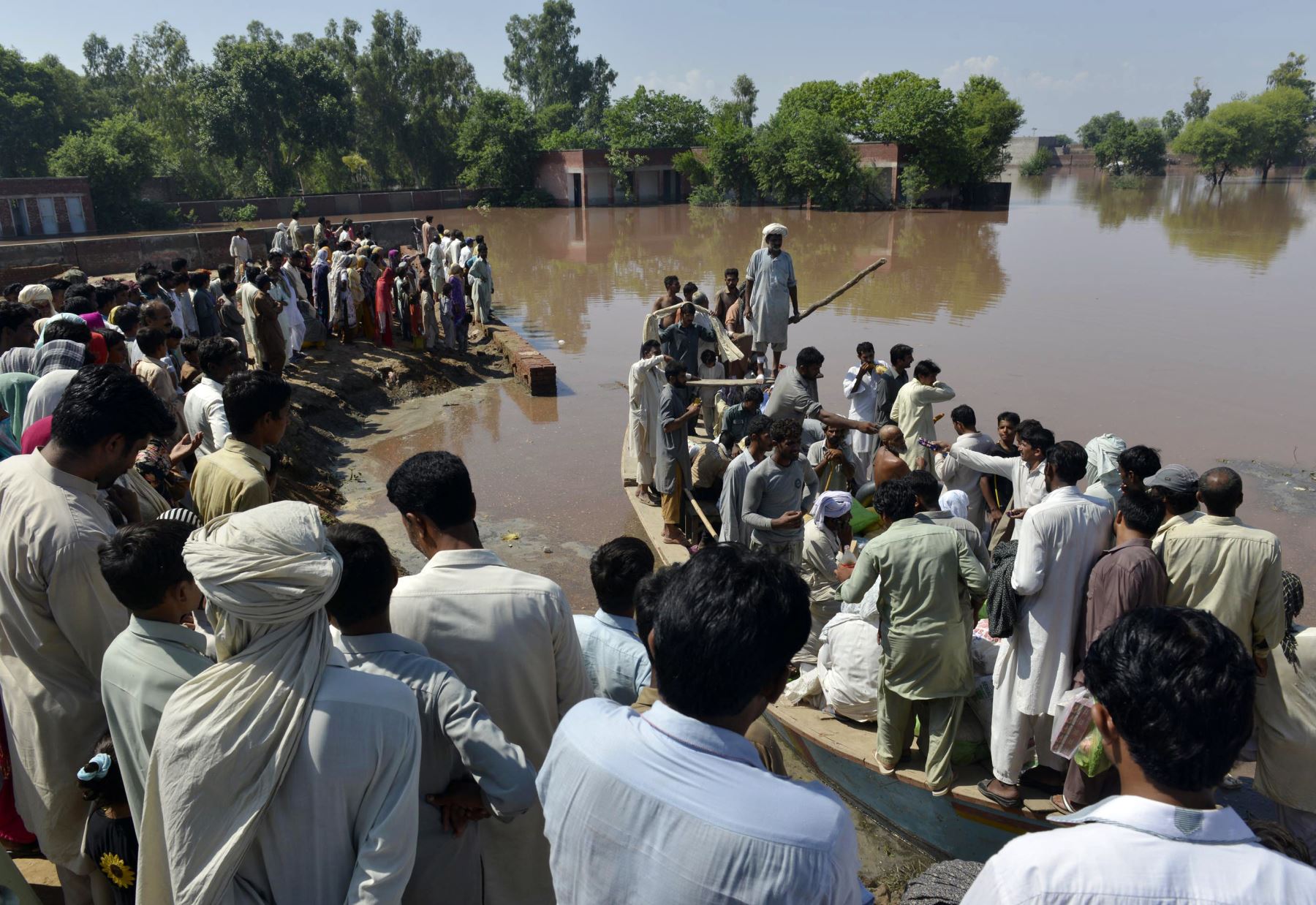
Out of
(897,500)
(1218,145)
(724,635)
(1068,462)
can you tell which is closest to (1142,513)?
(1068,462)

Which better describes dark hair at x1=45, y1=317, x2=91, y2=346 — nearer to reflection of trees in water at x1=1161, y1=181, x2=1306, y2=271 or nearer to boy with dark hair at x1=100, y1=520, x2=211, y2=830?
boy with dark hair at x1=100, y1=520, x2=211, y2=830

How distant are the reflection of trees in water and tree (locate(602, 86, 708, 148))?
2530cm

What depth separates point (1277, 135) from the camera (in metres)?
67.1

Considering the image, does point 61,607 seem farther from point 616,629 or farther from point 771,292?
point 771,292

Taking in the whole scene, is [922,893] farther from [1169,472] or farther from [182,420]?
[182,420]

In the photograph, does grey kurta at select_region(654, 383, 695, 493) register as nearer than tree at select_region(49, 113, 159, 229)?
Yes

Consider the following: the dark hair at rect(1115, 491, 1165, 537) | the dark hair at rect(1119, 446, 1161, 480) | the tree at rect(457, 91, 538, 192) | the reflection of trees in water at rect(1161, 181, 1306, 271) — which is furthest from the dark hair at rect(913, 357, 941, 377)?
the tree at rect(457, 91, 538, 192)

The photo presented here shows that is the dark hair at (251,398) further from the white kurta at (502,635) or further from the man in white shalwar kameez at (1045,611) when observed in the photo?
the man in white shalwar kameez at (1045,611)

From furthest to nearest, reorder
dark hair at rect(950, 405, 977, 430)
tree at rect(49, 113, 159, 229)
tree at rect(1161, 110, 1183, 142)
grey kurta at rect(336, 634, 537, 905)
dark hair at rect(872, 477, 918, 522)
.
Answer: tree at rect(1161, 110, 1183, 142), tree at rect(49, 113, 159, 229), dark hair at rect(950, 405, 977, 430), dark hair at rect(872, 477, 918, 522), grey kurta at rect(336, 634, 537, 905)

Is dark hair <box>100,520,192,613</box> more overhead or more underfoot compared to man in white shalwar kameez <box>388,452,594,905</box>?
more overhead

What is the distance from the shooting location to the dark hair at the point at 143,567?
1981 millimetres

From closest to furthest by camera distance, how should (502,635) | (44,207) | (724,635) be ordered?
(724,635), (502,635), (44,207)

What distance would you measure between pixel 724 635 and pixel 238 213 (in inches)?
1593

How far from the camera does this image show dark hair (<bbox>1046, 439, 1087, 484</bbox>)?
329 cm
